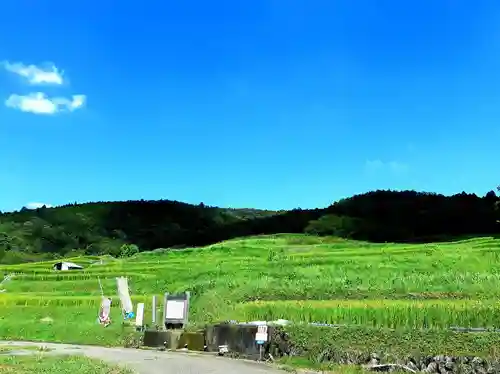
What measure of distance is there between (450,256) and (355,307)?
908 inches

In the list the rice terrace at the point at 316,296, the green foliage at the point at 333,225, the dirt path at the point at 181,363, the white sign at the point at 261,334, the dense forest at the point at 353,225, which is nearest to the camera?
the dirt path at the point at 181,363

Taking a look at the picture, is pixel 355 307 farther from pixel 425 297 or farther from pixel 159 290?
pixel 159 290

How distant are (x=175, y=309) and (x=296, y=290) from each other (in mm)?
8007

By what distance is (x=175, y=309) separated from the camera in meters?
30.9

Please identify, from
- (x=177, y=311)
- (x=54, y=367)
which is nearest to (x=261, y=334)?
(x=54, y=367)

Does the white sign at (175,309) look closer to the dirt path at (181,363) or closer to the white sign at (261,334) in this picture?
the dirt path at (181,363)

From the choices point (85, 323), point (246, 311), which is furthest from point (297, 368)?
point (85, 323)

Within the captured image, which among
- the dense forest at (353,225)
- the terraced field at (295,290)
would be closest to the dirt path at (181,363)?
the terraced field at (295,290)

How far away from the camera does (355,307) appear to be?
25547mm

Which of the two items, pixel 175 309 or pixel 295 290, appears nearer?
pixel 175 309

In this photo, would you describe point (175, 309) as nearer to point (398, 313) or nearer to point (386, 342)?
point (398, 313)

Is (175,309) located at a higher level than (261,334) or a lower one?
higher

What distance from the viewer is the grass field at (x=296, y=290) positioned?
80.1ft

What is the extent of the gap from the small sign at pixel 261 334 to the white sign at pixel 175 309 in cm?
792
